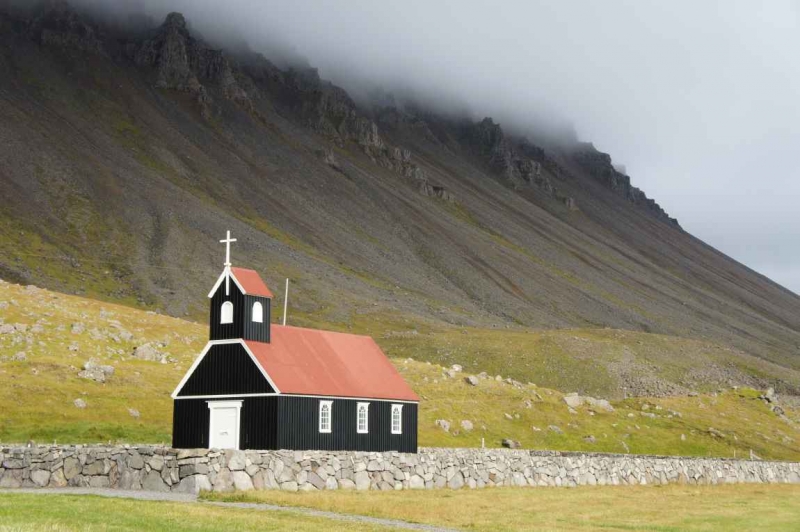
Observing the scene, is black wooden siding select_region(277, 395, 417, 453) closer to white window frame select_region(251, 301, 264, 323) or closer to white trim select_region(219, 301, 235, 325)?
white window frame select_region(251, 301, 264, 323)

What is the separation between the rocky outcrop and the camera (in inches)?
1510

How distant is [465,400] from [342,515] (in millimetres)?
48420

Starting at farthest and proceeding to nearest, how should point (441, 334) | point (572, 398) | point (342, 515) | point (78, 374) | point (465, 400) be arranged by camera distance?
point (441, 334), point (572, 398), point (465, 400), point (78, 374), point (342, 515)

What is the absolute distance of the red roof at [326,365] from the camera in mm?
48159

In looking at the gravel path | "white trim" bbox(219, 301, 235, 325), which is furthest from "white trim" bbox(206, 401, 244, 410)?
the gravel path

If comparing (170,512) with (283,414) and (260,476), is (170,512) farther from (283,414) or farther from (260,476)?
(283,414)

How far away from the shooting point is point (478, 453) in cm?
5006

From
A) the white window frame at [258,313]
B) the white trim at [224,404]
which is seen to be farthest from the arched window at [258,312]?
the white trim at [224,404]

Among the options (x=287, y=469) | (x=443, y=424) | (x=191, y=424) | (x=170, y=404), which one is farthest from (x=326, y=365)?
(x=443, y=424)

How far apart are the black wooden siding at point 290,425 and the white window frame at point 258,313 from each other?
411 cm

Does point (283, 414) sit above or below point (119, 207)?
below

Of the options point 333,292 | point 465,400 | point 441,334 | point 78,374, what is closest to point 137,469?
point 78,374

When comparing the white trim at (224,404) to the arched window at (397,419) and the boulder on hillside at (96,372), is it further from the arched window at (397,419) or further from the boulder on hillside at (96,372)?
the boulder on hillside at (96,372)

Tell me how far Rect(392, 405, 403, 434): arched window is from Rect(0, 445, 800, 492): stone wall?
486 centimetres
